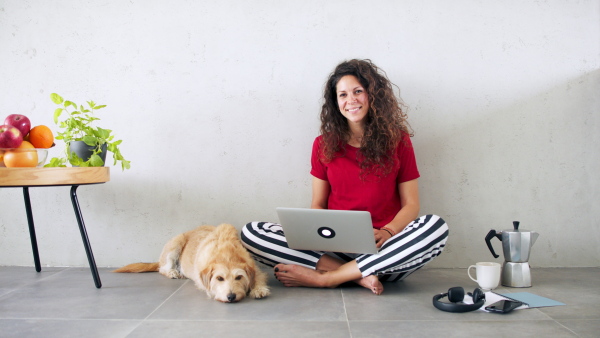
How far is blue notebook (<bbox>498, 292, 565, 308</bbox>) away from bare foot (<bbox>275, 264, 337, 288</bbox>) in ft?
2.54

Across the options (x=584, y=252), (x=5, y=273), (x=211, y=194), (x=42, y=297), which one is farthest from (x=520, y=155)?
(x=5, y=273)

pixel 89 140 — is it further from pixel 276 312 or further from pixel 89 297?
pixel 276 312

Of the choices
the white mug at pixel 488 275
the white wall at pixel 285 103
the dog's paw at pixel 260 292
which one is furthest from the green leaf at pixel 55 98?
the white mug at pixel 488 275

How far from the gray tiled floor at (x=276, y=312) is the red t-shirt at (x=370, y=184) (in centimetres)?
36

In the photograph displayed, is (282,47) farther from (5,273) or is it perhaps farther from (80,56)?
(5,273)

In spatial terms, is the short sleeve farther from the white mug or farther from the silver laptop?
the white mug

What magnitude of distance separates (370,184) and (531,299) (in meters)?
0.84

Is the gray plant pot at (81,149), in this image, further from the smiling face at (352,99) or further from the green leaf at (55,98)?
the smiling face at (352,99)

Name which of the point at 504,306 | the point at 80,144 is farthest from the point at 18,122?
the point at 504,306

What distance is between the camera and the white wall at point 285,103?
8.61 ft

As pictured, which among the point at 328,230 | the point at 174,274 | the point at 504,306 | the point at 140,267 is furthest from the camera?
the point at 140,267

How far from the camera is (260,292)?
2.03 meters

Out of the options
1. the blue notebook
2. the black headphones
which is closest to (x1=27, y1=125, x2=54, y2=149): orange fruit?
the black headphones

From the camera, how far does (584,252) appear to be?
2639mm
